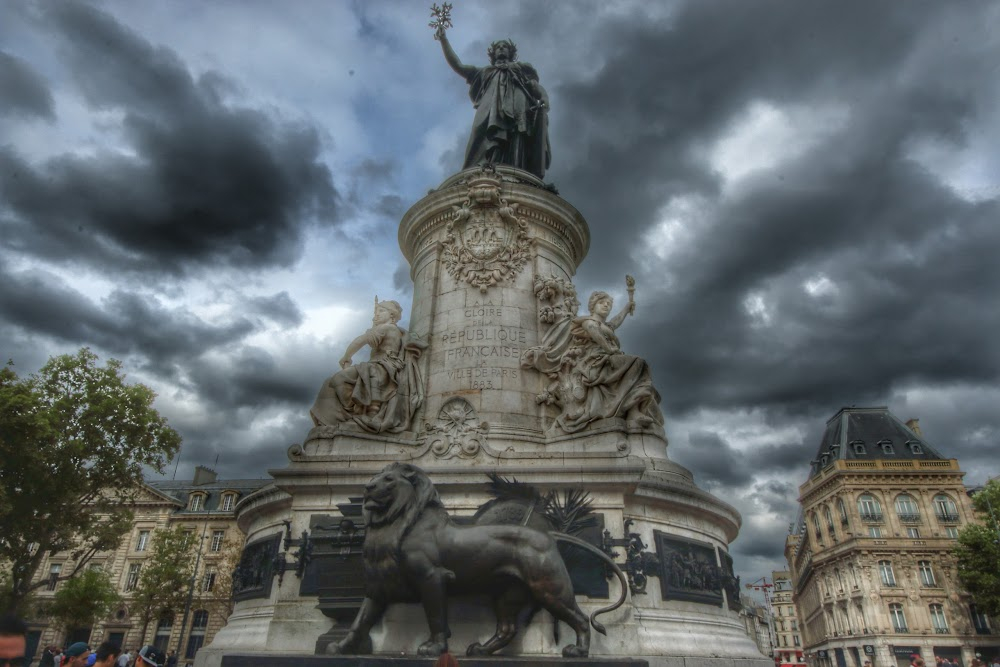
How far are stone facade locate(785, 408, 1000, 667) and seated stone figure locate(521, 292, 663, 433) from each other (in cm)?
5095

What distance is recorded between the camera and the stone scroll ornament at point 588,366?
12711 mm

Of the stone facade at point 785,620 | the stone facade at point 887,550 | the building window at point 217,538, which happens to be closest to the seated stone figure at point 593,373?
the building window at point 217,538

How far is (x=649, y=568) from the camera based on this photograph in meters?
10.3

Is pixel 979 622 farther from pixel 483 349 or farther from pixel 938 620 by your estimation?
pixel 483 349

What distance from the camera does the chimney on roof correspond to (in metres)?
64.3

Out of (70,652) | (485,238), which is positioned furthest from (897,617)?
(70,652)

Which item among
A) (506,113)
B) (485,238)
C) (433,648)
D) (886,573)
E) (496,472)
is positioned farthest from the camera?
(886,573)

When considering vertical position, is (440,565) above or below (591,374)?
below

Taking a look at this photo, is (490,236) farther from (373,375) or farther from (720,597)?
(720,597)

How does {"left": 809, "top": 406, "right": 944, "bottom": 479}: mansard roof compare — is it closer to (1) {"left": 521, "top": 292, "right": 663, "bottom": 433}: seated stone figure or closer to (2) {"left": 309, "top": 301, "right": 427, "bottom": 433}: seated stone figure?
(1) {"left": 521, "top": 292, "right": 663, "bottom": 433}: seated stone figure

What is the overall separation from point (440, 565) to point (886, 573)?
58.0m

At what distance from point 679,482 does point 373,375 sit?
6322mm

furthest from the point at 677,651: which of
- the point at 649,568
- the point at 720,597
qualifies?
the point at 720,597

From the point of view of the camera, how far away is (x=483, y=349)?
46.4ft
